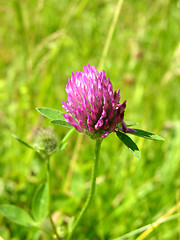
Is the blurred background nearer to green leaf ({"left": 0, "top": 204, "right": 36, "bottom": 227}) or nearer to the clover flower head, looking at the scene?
green leaf ({"left": 0, "top": 204, "right": 36, "bottom": 227})

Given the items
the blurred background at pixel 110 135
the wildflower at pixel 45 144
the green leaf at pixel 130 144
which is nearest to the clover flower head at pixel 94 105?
the green leaf at pixel 130 144

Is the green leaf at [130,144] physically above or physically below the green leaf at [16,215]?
above

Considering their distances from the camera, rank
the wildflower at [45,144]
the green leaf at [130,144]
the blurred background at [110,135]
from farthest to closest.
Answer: the blurred background at [110,135], the wildflower at [45,144], the green leaf at [130,144]

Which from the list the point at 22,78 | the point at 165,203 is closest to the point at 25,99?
the point at 22,78

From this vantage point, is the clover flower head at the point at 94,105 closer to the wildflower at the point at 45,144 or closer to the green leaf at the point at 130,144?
the green leaf at the point at 130,144

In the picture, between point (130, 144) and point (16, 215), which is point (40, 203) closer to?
point (16, 215)

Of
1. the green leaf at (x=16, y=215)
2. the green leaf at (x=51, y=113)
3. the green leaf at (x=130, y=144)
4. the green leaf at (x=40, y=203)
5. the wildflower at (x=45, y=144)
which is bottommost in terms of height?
the green leaf at (x=16, y=215)
